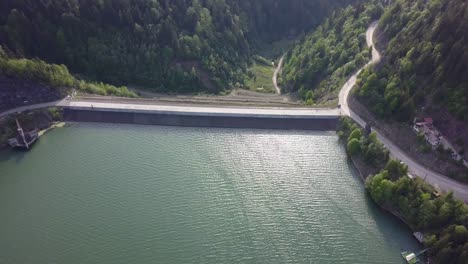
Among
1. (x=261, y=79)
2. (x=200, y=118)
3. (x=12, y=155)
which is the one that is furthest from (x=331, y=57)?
Answer: (x=12, y=155)

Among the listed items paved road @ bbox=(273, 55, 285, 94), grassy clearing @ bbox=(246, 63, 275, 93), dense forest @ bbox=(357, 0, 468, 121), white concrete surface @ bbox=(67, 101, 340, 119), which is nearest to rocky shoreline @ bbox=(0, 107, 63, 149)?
white concrete surface @ bbox=(67, 101, 340, 119)

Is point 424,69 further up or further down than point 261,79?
further up

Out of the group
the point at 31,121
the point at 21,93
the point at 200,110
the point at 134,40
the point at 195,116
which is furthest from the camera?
the point at 134,40

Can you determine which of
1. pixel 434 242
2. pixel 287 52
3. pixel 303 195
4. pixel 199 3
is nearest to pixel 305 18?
pixel 287 52

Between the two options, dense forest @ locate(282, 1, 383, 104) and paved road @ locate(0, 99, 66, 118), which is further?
dense forest @ locate(282, 1, 383, 104)

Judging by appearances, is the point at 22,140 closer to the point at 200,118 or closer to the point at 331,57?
the point at 200,118

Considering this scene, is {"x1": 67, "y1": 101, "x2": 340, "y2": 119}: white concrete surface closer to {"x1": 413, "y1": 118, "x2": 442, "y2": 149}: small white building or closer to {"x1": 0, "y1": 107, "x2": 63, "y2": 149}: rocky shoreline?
{"x1": 0, "y1": 107, "x2": 63, "y2": 149}: rocky shoreline

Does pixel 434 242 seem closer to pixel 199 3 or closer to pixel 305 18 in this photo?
pixel 199 3
